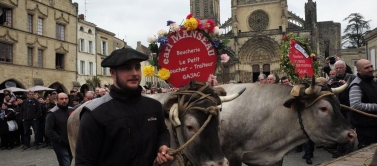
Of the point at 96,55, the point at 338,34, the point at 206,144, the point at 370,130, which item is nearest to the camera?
the point at 206,144

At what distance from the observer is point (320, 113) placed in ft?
14.9

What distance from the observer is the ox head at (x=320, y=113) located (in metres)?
4.46

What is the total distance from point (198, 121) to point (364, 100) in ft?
13.5

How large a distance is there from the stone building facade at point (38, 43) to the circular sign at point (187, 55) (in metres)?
25.6

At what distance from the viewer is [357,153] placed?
473 centimetres

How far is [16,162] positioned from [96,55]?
102 ft

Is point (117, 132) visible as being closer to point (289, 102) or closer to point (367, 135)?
point (289, 102)

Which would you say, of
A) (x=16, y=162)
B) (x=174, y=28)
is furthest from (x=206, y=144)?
(x=16, y=162)

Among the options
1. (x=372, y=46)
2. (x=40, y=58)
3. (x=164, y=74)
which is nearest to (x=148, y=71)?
(x=164, y=74)

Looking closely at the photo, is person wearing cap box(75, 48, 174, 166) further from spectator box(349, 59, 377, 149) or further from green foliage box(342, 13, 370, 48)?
green foliage box(342, 13, 370, 48)

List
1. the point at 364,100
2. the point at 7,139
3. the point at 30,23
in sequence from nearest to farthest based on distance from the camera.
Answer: the point at 364,100
the point at 7,139
the point at 30,23

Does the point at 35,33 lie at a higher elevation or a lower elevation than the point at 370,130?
higher

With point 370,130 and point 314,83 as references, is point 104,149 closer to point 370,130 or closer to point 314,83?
point 314,83

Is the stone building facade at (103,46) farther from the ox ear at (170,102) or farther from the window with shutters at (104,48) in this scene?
the ox ear at (170,102)
